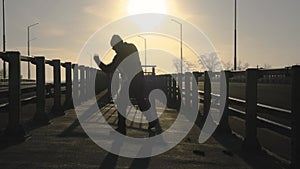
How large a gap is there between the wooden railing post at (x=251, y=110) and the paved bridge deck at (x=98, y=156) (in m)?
0.25

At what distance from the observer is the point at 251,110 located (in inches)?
321

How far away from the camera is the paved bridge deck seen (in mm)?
6446

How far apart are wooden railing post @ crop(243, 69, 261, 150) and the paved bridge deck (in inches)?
9.7

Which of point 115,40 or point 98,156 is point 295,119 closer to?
point 98,156

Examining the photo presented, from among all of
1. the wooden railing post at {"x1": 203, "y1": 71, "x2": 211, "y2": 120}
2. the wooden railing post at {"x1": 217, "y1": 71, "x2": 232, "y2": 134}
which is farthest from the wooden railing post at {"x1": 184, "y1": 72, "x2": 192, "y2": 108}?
the wooden railing post at {"x1": 217, "y1": 71, "x2": 232, "y2": 134}

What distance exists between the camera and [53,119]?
12.2 metres

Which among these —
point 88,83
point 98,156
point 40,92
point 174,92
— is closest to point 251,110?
point 98,156

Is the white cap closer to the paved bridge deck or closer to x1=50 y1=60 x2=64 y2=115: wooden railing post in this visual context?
the paved bridge deck

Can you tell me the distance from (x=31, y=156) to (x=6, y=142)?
1439 mm

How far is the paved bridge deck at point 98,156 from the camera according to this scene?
21.1ft

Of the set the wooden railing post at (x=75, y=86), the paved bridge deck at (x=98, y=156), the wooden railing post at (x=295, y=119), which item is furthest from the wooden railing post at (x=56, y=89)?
the wooden railing post at (x=295, y=119)

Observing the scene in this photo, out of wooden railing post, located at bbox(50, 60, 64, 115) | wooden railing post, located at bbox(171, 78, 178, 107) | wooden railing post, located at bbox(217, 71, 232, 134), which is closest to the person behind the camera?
wooden railing post, located at bbox(217, 71, 232, 134)

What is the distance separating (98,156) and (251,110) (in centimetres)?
264

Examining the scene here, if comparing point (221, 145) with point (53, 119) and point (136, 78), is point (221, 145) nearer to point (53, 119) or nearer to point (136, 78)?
point (136, 78)
